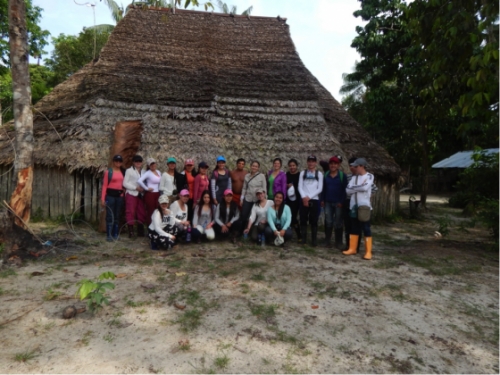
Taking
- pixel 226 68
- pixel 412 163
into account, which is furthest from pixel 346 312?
pixel 412 163

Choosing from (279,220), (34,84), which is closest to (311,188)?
(279,220)

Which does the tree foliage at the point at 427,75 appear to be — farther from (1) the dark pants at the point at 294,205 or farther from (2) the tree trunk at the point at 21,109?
(2) the tree trunk at the point at 21,109

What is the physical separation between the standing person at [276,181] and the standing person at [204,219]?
106 cm

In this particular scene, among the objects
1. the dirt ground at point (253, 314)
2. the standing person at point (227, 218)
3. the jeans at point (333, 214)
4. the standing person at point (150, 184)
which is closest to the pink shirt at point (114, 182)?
the standing person at point (150, 184)

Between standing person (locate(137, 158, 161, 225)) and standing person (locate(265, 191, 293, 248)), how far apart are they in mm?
2071

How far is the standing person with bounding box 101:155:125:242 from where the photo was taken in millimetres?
5531

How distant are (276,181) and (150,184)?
221cm

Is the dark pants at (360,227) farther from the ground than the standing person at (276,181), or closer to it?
closer to it

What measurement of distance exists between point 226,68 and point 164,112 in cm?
294

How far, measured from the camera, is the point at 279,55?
35.2 feet

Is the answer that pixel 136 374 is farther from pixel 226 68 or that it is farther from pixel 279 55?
pixel 279 55

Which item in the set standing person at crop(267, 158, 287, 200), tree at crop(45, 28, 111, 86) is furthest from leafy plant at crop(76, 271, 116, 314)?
tree at crop(45, 28, 111, 86)

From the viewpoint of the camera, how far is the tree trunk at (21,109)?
4.34 metres

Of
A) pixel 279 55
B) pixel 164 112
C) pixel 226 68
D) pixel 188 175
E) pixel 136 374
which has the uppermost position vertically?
pixel 279 55
